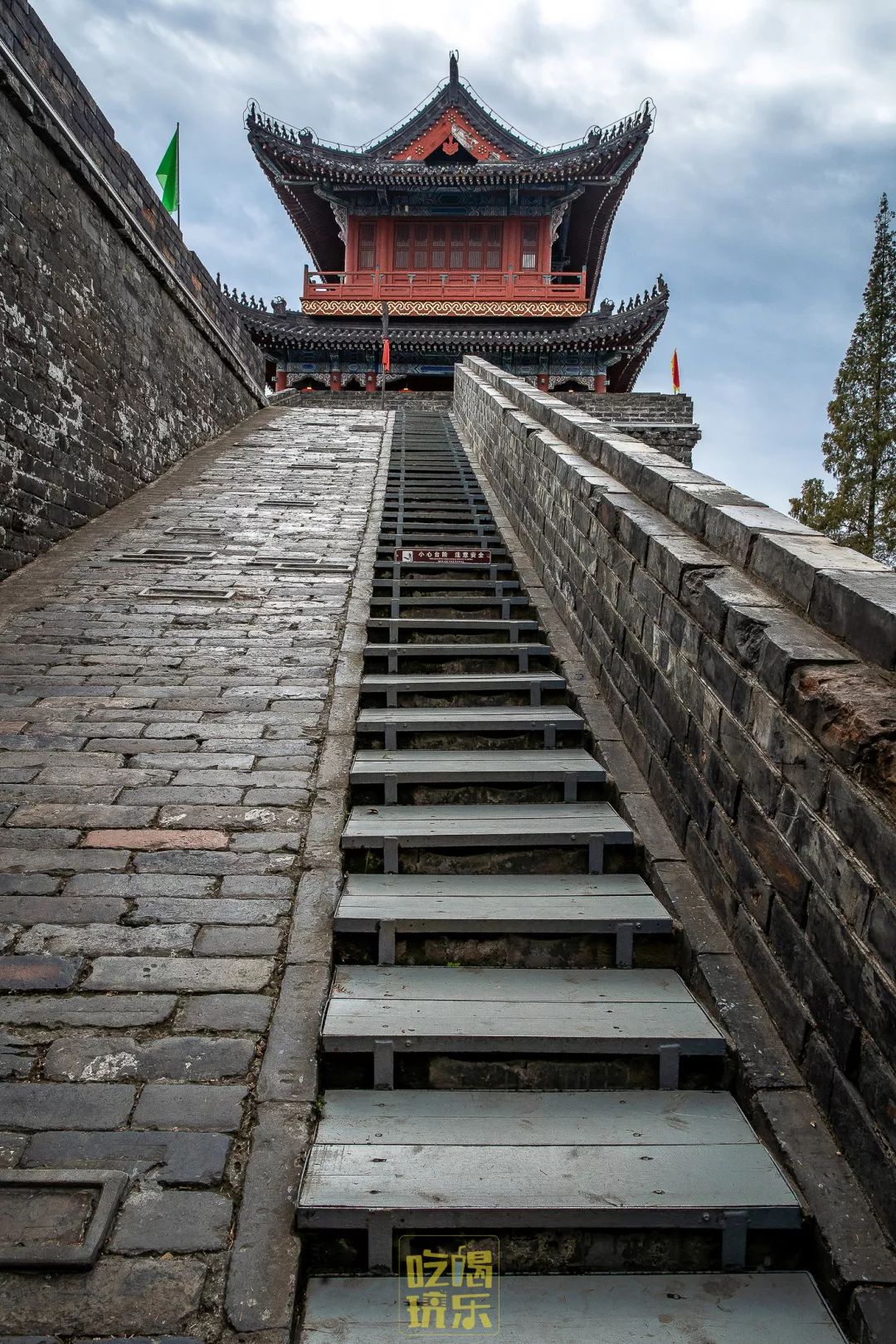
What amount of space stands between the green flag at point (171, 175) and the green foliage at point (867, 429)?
15.4m

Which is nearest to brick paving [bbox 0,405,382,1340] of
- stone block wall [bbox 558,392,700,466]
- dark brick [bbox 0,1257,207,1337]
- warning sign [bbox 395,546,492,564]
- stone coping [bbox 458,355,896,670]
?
dark brick [bbox 0,1257,207,1337]

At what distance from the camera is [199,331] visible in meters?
13.2

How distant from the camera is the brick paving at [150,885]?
2029mm

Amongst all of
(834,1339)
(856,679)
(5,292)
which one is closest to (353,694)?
(856,679)

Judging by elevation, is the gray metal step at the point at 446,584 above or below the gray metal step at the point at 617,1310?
above

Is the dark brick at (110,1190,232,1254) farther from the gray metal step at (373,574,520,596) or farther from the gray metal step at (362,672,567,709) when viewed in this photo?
the gray metal step at (373,574,520,596)

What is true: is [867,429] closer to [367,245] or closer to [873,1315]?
[367,245]

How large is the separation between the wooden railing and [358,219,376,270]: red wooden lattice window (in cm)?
74

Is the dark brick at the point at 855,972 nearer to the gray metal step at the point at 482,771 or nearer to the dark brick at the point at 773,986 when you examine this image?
the dark brick at the point at 773,986

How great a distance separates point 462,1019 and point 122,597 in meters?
5.01

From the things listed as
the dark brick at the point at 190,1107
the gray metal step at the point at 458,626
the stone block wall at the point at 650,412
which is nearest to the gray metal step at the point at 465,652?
the gray metal step at the point at 458,626

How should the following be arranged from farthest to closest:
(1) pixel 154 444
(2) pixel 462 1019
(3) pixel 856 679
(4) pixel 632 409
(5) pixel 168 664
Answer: (4) pixel 632 409
(1) pixel 154 444
(5) pixel 168 664
(2) pixel 462 1019
(3) pixel 856 679

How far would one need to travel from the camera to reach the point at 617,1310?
1.96 m

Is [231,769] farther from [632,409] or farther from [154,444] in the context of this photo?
[632,409]
